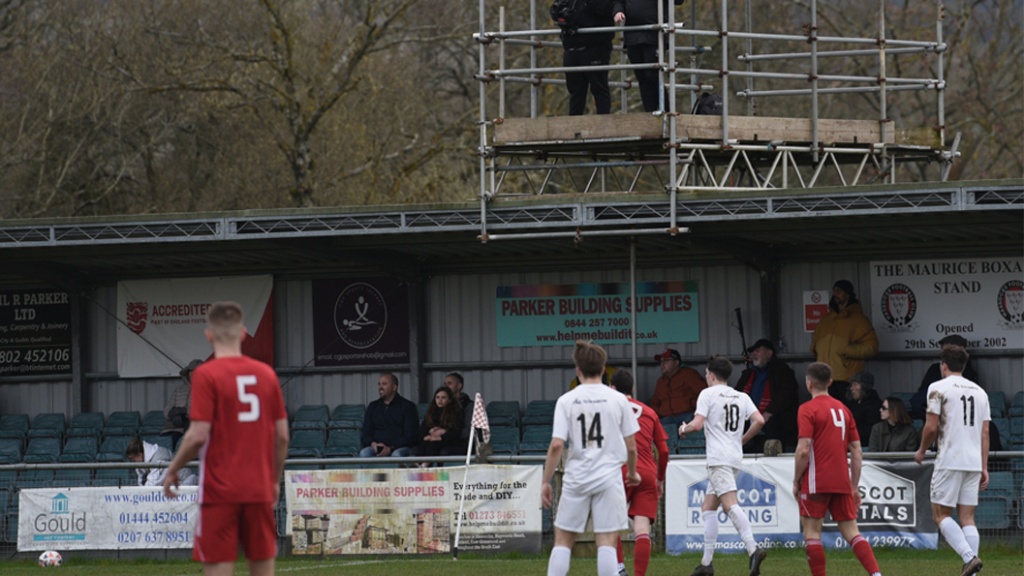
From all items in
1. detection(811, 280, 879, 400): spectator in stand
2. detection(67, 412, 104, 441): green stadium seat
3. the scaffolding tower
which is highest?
the scaffolding tower

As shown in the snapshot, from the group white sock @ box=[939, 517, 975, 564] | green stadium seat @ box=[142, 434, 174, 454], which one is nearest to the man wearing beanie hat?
white sock @ box=[939, 517, 975, 564]

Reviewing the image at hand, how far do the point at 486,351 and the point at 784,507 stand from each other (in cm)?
614

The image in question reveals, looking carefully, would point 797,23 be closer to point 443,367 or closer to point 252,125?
point 252,125

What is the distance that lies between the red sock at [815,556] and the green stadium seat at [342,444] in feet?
28.5

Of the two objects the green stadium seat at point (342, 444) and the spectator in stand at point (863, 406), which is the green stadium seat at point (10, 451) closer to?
the green stadium seat at point (342, 444)

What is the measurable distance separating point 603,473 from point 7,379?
14912 millimetres

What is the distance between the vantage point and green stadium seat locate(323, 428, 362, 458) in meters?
20.2

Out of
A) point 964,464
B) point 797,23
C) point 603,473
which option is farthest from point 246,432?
point 797,23

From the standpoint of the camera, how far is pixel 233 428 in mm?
8719

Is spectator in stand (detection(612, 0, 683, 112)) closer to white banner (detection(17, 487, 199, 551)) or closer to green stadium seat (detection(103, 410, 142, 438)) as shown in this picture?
white banner (detection(17, 487, 199, 551))

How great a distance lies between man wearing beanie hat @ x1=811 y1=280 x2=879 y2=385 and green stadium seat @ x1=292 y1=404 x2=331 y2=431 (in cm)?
660

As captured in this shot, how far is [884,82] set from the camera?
61.0 ft

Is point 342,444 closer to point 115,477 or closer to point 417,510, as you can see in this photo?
point 115,477

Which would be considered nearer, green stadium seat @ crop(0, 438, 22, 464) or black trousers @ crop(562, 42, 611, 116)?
black trousers @ crop(562, 42, 611, 116)
